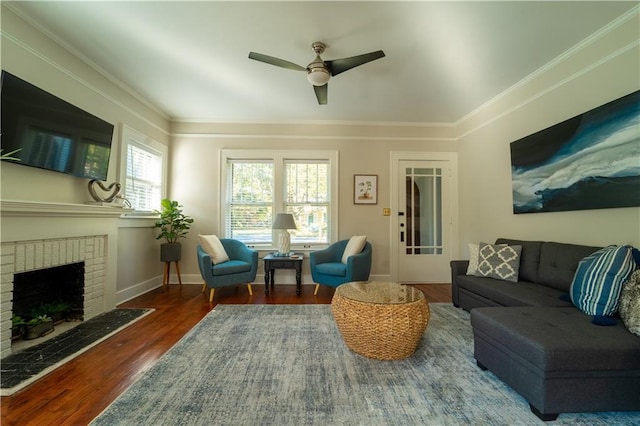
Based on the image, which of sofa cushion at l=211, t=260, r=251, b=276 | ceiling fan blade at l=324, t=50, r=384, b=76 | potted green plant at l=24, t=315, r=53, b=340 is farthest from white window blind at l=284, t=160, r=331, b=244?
potted green plant at l=24, t=315, r=53, b=340

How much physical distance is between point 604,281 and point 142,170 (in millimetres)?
5034

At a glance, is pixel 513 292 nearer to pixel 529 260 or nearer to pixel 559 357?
pixel 529 260

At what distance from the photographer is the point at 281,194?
171 inches

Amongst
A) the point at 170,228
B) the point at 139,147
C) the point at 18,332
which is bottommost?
the point at 18,332

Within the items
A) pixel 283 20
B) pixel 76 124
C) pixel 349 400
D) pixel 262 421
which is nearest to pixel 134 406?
pixel 262 421

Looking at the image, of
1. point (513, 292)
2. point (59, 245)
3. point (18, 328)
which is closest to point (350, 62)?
point (513, 292)

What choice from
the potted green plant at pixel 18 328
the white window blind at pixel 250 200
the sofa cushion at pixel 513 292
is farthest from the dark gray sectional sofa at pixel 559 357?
the potted green plant at pixel 18 328

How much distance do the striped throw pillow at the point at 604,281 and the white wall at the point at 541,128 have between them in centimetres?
53

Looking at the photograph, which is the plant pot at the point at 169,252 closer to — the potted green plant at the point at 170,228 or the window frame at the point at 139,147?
the potted green plant at the point at 170,228

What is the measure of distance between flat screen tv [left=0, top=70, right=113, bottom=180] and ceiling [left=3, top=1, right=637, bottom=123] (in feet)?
2.21

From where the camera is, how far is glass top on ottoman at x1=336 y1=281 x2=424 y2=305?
197 cm

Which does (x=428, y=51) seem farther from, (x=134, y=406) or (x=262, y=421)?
(x=134, y=406)

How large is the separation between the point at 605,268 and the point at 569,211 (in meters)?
1.00

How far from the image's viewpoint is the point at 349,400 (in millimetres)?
1521
